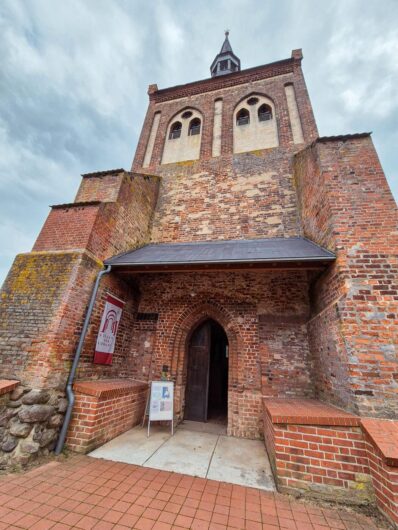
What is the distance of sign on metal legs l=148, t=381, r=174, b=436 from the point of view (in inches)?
175

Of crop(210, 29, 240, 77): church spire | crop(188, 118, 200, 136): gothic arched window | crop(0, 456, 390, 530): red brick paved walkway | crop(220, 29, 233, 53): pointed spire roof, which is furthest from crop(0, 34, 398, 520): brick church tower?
crop(220, 29, 233, 53): pointed spire roof

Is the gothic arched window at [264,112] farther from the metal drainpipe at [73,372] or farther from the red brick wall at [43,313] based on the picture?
the red brick wall at [43,313]

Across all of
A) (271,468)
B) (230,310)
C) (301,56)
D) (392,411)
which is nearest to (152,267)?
(230,310)

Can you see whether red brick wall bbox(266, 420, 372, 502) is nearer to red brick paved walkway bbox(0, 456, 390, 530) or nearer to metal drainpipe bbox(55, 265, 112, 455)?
red brick paved walkway bbox(0, 456, 390, 530)

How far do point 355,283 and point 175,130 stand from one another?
9.51 m

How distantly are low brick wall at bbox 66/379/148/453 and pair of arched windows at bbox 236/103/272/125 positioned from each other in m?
9.75

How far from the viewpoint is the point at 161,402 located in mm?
4562

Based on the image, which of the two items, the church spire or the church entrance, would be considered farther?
the church spire

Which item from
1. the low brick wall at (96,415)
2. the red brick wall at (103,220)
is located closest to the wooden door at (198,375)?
the low brick wall at (96,415)

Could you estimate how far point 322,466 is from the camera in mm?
2744

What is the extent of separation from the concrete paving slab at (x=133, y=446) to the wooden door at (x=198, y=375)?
1.09 metres

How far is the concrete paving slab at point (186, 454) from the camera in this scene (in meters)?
3.19

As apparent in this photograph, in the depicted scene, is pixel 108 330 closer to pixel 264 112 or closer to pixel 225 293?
pixel 225 293

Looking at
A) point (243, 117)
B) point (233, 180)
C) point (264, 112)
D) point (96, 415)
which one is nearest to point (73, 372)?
point (96, 415)
